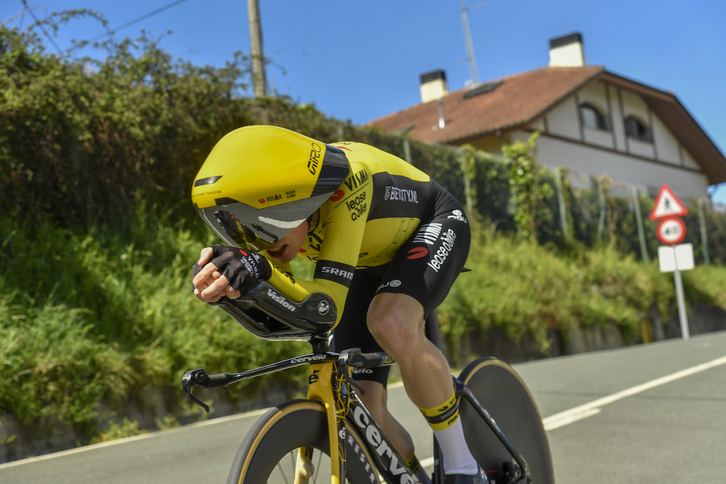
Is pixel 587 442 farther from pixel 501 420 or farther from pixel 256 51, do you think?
pixel 256 51

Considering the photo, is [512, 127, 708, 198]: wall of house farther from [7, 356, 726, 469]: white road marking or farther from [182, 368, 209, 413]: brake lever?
[182, 368, 209, 413]: brake lever

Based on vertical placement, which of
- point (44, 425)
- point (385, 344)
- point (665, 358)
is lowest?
point (665, 358)

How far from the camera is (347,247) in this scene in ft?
7.11

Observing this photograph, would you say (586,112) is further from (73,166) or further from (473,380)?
(473,380)

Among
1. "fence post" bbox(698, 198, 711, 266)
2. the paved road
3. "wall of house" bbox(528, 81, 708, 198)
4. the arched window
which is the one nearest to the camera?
the paved road

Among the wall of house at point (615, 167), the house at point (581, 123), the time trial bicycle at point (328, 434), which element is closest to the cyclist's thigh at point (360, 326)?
the time trial bicycle at point (328, 434)

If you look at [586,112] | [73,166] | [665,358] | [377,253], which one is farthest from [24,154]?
[586,112]

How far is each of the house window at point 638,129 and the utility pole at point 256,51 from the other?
2083 cm

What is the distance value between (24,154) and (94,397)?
128 inches

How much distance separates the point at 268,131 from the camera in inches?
86.3

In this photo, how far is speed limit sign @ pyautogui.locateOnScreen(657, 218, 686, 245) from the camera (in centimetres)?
1462

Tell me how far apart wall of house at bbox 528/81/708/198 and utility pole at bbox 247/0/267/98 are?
12.3 metres

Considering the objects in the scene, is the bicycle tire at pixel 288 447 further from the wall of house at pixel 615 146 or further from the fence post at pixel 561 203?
the wall of house at pixel 615 146

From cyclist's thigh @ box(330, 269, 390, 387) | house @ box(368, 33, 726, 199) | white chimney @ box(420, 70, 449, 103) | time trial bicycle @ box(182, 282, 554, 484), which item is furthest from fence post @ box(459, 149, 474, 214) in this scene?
white chimney @ box(420, 70, 449, 103)
